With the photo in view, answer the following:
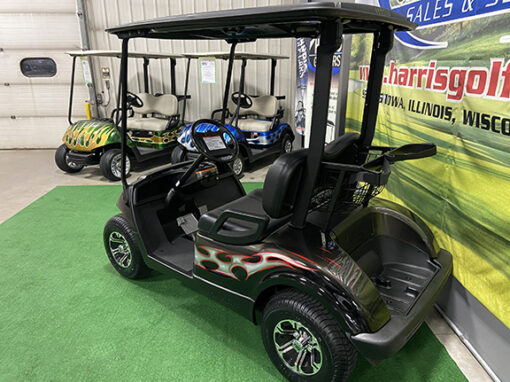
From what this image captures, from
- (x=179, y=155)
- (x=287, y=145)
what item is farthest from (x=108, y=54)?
(x=287, y=145)

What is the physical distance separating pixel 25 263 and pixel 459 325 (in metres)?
3.10

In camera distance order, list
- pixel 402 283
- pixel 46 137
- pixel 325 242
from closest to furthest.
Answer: pixel 325 242 → pixel 402 283 → pixel 46 137

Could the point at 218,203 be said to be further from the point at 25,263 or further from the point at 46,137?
the point at 46,137

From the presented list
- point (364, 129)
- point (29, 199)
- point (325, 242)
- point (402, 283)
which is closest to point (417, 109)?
point (364, 129)

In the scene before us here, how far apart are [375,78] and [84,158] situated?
4.19 metres

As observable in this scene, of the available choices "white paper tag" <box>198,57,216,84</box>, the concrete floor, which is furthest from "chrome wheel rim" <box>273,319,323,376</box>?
"white paper tag" <box>198,57,216,84</box>

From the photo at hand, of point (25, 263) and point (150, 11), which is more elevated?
point (150, 11)

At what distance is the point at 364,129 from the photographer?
1.91 metres

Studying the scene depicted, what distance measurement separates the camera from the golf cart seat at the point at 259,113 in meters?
5.44

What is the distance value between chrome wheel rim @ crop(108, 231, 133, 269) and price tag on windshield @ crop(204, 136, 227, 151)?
873 mm

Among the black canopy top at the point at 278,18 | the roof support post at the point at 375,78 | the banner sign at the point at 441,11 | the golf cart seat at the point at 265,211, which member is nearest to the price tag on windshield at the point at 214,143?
the golf cart seat at the point at 265,211

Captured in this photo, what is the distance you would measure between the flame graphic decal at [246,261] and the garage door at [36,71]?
624 centimetres

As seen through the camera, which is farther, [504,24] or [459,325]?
[459,325]

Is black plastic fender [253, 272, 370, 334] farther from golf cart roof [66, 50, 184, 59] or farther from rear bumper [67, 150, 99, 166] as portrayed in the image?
golf cart roof [66, 50, 184, 59]
